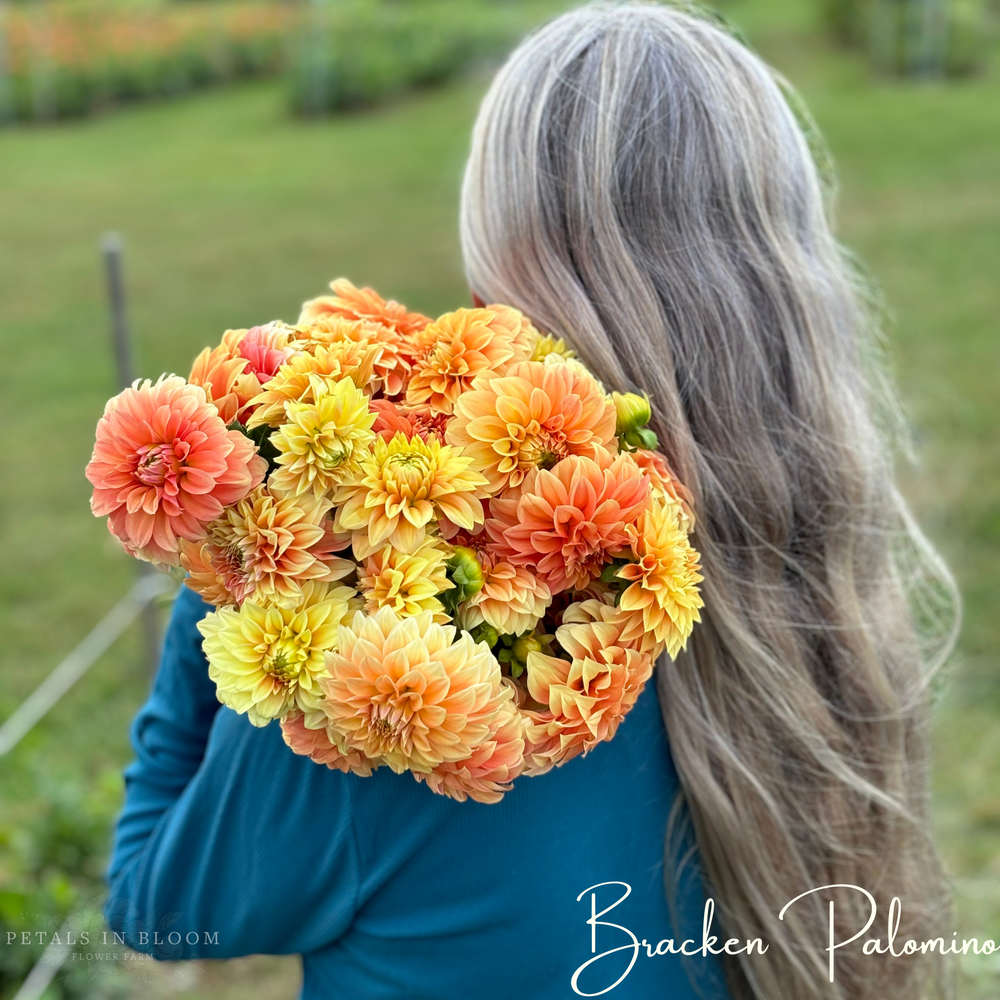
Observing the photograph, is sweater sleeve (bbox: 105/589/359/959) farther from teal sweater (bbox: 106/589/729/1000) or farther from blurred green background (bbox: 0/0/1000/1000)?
blurred green background (bbox: 0/0/1000/1000)

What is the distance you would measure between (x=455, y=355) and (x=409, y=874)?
1.92 ft

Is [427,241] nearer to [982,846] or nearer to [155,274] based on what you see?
[155,274]

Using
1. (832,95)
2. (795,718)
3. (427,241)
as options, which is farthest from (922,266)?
(795,718)

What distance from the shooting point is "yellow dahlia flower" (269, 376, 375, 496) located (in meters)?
0.95

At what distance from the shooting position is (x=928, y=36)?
11891mm

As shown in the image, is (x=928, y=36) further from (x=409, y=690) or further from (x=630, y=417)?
(x=409, y=690)

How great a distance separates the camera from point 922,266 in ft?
24.9

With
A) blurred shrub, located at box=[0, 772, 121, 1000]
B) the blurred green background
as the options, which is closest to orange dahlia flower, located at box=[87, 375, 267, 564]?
the blurred green background

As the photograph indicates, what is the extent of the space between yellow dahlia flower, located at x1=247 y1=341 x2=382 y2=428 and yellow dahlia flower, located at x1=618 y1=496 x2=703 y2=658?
312 millimetres

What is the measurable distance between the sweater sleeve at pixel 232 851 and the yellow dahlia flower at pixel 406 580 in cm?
31

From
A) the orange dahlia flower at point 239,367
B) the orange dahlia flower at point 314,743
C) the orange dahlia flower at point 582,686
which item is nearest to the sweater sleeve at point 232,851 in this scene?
the orange dahlia flower at point 314,743

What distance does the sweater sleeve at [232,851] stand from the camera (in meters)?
1.19

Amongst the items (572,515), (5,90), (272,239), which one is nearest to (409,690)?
(572,515)

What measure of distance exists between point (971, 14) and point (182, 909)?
13488mm
